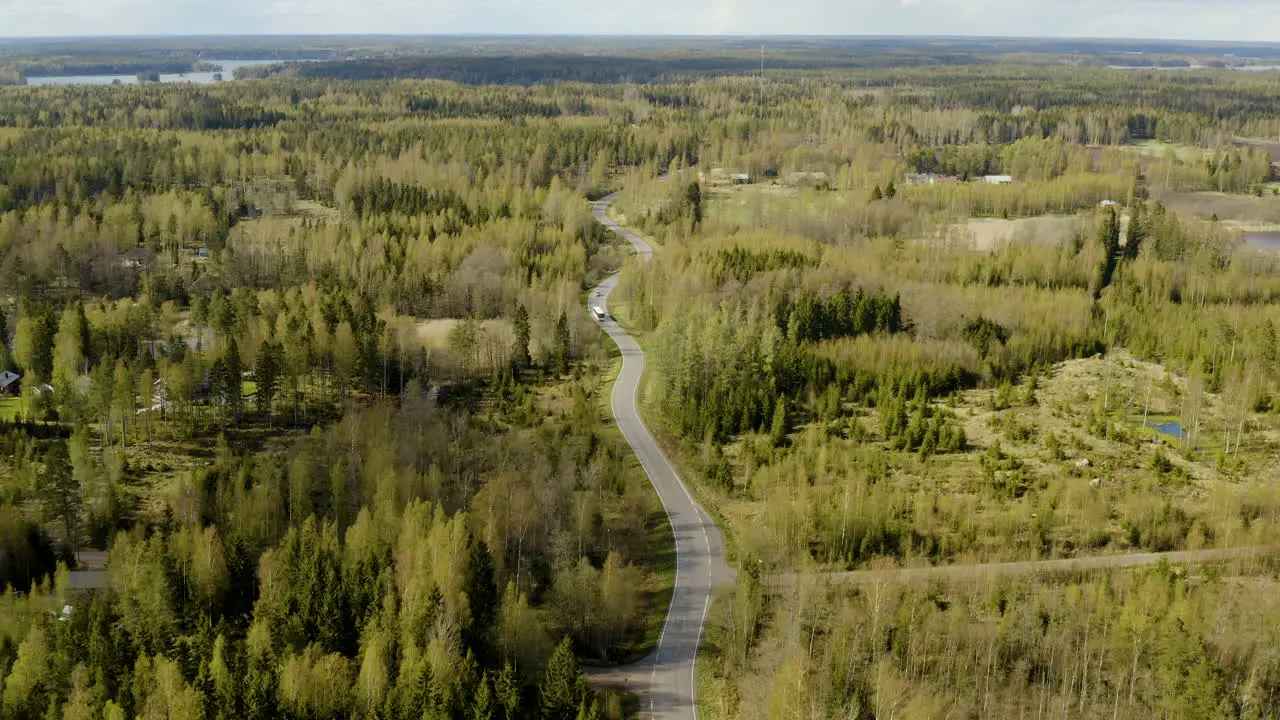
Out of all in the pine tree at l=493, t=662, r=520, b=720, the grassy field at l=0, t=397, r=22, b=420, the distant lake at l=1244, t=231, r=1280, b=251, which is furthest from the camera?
the distant lake at l=1244, t=231, r=1280, b=251

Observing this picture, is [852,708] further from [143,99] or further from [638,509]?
[143,99]

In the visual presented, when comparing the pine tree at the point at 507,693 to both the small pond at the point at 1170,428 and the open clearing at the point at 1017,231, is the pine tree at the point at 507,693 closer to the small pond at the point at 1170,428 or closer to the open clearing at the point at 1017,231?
the small pond at the point at 1170,428

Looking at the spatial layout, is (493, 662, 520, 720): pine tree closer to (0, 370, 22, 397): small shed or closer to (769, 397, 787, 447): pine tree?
(769, 397, 787, 447): pine tree

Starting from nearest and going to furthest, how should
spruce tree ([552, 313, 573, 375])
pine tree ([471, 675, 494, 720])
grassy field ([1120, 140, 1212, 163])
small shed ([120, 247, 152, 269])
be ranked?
1. pine tree ([471, 675, 494, 720])
2. spruce tree ([552, 313, 573, 375])
3. small shed ([120, 247, 152, 269])
4. grassy field ([1120, 140, 1212, 163])

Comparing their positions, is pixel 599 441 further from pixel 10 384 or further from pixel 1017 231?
pixel 1017 231

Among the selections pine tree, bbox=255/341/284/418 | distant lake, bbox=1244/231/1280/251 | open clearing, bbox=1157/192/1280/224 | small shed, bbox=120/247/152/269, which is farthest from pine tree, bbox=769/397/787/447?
open clearing, bbox=1157/192/1280/224

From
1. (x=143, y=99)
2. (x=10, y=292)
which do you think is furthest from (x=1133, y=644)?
(x=143, y=99)

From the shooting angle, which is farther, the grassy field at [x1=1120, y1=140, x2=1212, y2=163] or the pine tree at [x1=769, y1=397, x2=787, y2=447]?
the grassy field at [x1=1120, y1=140, x2=1212, y2=163]

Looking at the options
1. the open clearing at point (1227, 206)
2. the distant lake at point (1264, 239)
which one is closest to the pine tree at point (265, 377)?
the distant lake at point (1264, 239)
